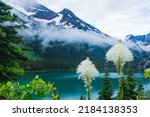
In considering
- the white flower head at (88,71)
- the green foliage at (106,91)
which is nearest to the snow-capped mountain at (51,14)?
the green foliage at (106,91)

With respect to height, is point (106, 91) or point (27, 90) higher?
point (27, 90)

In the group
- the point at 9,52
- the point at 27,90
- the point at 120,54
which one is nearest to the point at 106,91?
the point at 9,52

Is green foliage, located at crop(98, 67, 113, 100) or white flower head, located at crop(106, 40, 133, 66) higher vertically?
white flower head, located at crop(106, 40, 133, 66)

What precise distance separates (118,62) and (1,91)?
1853mm

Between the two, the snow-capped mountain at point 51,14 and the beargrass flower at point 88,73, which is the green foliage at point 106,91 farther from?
the beargrass flower at point 88,73

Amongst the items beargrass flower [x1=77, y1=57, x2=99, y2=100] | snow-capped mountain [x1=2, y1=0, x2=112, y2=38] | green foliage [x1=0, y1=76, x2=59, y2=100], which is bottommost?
green foliage [x1=0, y1=76, x2=59, y2=100]

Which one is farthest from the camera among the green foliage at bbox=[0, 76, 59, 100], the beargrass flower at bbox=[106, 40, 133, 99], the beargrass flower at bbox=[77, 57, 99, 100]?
the beargrass flower at bbox=[77, 57, 99, 100]

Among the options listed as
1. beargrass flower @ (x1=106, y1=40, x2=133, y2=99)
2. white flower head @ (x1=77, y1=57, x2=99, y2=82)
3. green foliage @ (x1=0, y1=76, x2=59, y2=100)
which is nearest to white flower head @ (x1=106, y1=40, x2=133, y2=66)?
beargrass flower @ (x1=106, y1=40, x2=133, y2=99)

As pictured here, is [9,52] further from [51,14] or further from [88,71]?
[51,14]

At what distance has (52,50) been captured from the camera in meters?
152

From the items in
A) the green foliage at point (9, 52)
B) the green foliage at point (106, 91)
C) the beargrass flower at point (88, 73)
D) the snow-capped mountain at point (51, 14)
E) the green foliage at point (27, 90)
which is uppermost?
the snow-capped mountain at point (51, 14)

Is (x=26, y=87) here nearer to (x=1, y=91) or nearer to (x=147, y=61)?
(x=1, y=91)

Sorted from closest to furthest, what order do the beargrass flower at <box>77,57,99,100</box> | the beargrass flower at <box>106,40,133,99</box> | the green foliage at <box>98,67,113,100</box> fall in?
the beargrass flower at <box>106,40,133,99</box>, the beargrass flower at <box>77,57,99,100</box>, the green foliage at <box>98,67,113,100</box>

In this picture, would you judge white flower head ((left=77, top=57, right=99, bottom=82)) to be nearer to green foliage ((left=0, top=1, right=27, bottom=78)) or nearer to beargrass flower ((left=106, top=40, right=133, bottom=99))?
beargrass flower ((left=106, top=40, right=133, bottom=99))
